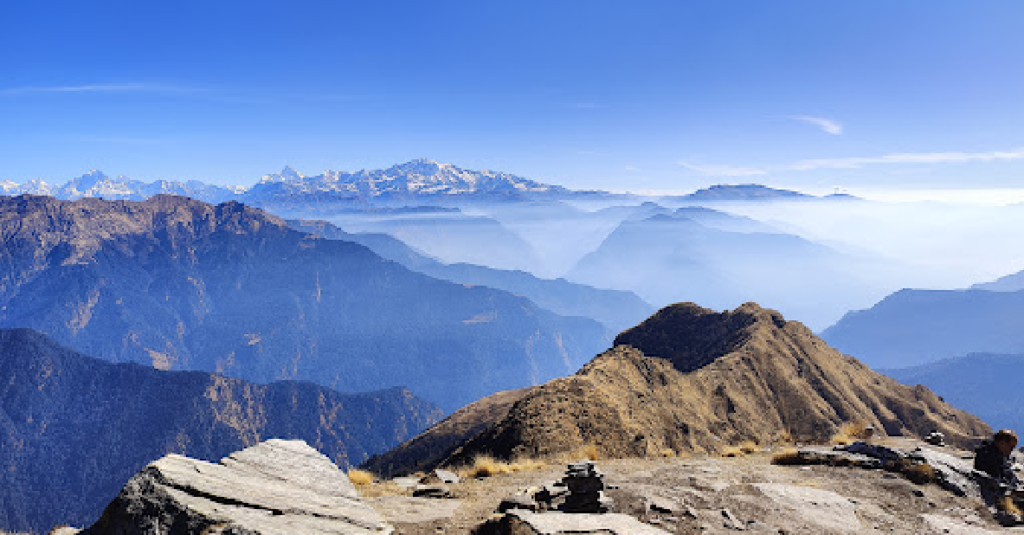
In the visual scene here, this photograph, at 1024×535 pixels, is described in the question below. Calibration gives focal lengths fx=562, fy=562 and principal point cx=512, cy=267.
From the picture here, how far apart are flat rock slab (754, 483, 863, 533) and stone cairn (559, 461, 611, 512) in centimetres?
618

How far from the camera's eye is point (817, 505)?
17.4 m

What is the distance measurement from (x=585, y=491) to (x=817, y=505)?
26.2 feet

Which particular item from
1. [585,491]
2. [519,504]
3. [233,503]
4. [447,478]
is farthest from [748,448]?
[233,503]

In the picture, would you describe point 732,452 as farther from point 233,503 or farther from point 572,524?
point 233,503

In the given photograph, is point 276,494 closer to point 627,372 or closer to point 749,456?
point 749,456

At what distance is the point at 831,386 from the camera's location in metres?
88.8

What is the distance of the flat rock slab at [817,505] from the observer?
16.0 m

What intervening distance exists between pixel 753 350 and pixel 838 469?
67.3m

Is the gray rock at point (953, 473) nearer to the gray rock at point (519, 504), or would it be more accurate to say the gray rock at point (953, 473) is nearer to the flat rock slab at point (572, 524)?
the flat rock slab at point (572, 524)

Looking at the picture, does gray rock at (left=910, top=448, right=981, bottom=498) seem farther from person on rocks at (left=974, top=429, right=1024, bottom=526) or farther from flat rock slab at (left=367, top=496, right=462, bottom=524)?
flat rock slab at (left=367, top=496, right=462, bottom=524)

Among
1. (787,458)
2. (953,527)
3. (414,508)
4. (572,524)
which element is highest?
(572,524)

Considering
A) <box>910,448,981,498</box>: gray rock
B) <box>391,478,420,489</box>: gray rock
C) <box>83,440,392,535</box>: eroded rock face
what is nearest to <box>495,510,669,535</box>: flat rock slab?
<box>83,440,392,535</box>: eroded rock face

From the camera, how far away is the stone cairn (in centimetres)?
1464

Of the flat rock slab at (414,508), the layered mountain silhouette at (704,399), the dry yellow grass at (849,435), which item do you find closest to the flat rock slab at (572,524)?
the flat rock slab at (414,508)
